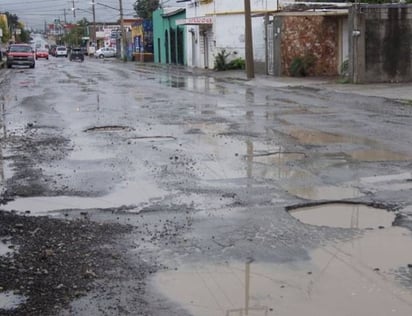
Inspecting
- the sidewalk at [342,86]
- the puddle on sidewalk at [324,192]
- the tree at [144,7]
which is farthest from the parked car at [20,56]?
the tree at [144,7]

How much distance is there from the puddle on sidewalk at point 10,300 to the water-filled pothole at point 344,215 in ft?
10.6

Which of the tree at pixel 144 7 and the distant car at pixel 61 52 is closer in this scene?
the distant car at pixel 61 52

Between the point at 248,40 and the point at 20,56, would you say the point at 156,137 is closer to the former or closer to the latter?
the point at 248,40

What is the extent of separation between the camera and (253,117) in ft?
52.7

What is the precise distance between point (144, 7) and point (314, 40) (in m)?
73.7

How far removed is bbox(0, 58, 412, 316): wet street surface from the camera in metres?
4.96

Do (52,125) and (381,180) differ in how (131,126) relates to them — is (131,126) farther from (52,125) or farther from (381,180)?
(381,180)

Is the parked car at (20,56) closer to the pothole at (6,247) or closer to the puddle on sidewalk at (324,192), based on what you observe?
the puddle on sidewalk at (324,192)

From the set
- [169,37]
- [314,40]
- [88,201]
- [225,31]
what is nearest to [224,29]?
[225,31]

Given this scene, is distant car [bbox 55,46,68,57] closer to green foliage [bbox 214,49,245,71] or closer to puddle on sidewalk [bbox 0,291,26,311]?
green foliage [bbox 214,49,245,71]

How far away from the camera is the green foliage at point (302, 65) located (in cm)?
3259

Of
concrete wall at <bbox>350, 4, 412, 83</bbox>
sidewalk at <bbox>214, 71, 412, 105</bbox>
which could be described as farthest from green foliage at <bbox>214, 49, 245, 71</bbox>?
concrete wall at <bbox>350, 4, 412, 83</bbox>

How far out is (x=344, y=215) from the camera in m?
7.18

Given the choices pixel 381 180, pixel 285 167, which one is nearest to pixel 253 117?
pixel 285 167
